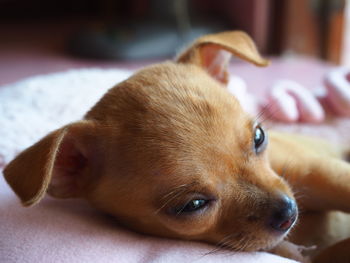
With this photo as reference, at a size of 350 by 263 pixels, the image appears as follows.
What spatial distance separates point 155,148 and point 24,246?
1.76ft

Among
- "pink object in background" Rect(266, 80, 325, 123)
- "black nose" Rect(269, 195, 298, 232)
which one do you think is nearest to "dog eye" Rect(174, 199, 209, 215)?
"black nose" Rect(269, 195, 298, 232)

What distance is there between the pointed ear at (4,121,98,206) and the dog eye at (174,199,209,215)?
1.42 ft

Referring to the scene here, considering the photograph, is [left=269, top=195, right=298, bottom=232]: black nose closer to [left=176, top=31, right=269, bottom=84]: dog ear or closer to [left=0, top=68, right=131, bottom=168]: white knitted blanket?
[left=176, top=31, right=269, bottom=84]: dog ear

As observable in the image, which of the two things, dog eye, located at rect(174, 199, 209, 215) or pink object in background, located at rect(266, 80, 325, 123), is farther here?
pink object in background, located at rect(266, 80, 325, 123)

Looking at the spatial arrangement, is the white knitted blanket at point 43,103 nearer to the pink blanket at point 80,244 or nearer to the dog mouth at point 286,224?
the pink blanket at point 80,244

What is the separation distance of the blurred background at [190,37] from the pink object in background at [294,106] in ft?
4.48

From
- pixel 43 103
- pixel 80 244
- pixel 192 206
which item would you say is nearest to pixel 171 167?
pixel 192 206

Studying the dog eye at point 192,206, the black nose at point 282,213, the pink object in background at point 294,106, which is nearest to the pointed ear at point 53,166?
the dog eye at point 192,206

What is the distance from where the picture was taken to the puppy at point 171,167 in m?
1.70

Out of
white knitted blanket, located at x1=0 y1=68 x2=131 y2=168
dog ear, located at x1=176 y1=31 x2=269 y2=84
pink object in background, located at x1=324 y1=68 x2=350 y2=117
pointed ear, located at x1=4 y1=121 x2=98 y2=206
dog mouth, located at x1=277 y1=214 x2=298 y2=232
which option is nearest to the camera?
pointed ear, located at x1=4 y1=121 x2=98 y2=206

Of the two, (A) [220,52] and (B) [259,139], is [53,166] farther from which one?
(A) [220,52]

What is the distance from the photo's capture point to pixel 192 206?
1749 mm

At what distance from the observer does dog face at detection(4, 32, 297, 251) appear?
1.70 metres

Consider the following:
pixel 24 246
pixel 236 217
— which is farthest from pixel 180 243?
pixel 24 246
